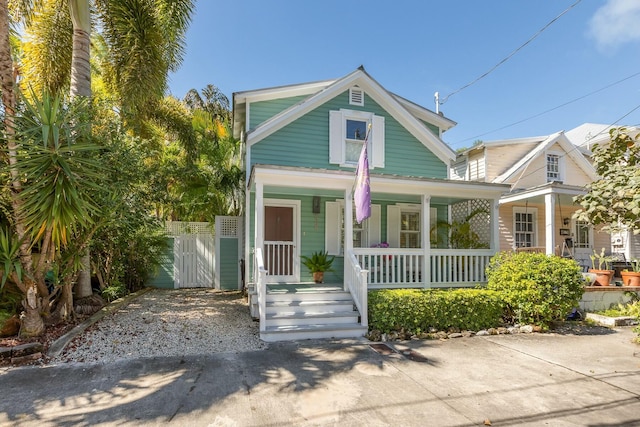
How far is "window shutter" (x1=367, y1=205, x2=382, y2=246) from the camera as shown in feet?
32.2

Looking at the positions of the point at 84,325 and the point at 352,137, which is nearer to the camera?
the point at 84,325

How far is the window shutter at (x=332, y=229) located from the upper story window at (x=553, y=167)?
952 cm

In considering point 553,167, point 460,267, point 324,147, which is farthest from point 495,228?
point 553,167

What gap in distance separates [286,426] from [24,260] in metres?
5.03

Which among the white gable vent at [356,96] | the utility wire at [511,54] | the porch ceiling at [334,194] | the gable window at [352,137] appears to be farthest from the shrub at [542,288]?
the utility wire at [511,54]

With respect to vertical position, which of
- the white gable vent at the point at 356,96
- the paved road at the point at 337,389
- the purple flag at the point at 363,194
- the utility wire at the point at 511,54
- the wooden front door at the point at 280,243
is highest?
the utility wire at the point at 511,54

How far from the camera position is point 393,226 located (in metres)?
10.1

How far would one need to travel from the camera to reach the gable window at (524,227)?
1249 centimetres

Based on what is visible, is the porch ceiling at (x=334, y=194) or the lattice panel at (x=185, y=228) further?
the lattice panel at (x=185, y=228)

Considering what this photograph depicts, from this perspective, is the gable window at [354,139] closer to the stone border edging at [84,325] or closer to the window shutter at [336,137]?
the window shutter at [336,137]

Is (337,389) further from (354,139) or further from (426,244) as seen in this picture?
(354,139)

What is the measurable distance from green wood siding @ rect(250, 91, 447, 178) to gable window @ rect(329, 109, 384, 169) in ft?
0.59

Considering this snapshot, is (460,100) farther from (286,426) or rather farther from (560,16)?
(286,426)

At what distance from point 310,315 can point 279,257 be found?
8.70 ft
